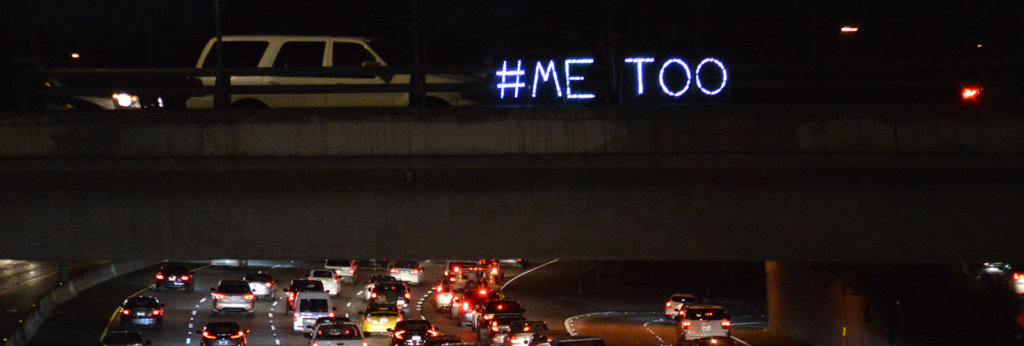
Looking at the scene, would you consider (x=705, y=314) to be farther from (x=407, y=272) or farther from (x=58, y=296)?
(x=58, y=296)

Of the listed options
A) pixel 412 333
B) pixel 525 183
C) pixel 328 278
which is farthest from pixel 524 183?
pixel 328 278

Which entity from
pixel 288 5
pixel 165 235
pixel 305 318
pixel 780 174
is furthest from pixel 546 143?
pixel 288 5

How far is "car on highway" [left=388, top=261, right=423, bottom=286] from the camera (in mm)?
60188

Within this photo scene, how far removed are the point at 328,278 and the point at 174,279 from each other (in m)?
8.29

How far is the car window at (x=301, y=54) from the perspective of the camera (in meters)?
19.5

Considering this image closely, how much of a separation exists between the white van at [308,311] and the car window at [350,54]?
19.9 meters

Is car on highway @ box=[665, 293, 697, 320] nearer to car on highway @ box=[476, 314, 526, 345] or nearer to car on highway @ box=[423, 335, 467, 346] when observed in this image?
car on highway @ box=[476, 314, 526, 345]

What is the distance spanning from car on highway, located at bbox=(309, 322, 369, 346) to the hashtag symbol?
17.8m

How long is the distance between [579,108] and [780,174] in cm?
258

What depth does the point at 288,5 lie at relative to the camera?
65750mm

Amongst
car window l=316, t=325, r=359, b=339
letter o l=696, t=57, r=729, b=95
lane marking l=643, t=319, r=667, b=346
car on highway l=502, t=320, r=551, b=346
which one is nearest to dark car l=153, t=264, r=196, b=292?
lane marking l=643, t=319, r=667, b=346

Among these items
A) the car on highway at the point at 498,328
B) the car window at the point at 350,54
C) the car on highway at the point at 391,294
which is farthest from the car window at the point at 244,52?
the car on highway at the point at 391,294

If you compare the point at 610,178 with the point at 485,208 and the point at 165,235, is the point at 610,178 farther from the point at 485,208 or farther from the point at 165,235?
the point at 165,235

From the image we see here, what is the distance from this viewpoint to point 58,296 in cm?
4862
